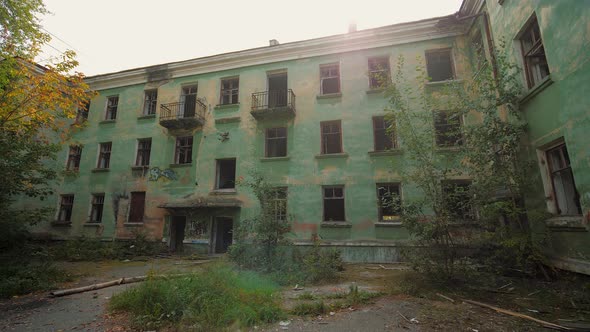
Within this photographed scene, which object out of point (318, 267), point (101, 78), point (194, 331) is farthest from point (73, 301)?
point (101, 78)

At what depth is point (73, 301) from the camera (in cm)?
630

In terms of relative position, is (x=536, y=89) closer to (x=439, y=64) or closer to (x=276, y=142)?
(x=439, y=64)

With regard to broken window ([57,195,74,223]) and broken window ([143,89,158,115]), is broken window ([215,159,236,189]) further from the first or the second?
broken window ([57,195,74,223])

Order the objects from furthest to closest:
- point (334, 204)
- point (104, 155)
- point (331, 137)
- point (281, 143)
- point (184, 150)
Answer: point (104, 155)
point (184, 150)
point (281, 143)
point (331, 137)
point (334, 204)

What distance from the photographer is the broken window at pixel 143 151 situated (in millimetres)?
16406

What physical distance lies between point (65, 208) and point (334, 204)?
1686 centimetres

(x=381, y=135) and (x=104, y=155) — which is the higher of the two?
(x=104, y=155)

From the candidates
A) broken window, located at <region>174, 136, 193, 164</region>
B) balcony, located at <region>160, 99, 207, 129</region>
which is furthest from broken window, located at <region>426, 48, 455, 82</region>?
broken window, located at <region>174, 136, 193, 164</region>

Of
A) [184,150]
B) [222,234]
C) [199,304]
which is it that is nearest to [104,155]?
[184,150]

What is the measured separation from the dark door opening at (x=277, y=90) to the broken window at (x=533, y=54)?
9908 mm

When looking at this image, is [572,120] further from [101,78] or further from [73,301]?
[101,78]

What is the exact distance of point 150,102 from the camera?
57.1 feet

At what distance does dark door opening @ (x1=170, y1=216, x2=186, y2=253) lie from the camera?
1488 centimetres

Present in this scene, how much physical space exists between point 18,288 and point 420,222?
10.3 m
